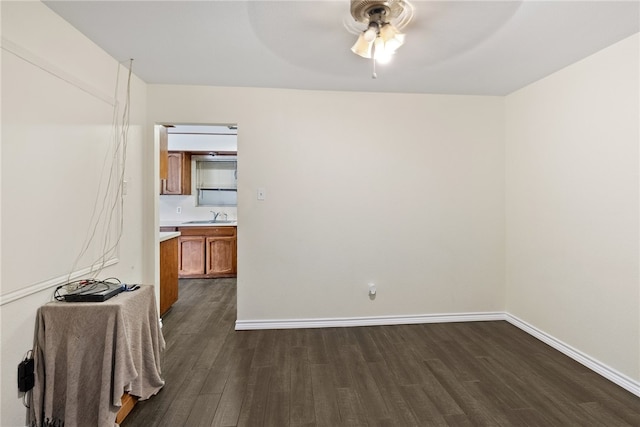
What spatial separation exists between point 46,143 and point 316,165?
6.42 feet

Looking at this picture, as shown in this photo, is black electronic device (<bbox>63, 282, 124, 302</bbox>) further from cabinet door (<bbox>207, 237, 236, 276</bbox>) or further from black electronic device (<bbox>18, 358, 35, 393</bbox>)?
cabinet door (<bbox>207, 237, 236, 276</bbox>)

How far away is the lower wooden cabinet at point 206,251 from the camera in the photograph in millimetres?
4660

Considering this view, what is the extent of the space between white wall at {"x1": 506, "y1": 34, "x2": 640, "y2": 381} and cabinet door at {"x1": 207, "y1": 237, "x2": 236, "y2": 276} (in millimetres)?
3886

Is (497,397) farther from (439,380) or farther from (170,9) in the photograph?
(170,9)

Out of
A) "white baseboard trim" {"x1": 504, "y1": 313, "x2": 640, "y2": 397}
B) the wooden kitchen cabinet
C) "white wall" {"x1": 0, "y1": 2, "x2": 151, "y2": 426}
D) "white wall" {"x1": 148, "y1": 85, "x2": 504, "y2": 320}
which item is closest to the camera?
"white wall" {"x1": 0, "y1": 2, "x2": 151, "y2": 426}

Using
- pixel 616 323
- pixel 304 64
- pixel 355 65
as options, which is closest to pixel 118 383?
pixel 304 64

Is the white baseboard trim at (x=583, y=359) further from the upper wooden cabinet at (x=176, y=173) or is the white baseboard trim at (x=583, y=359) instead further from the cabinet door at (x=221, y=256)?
the upper wooden cabinet at (x=176, y=173)

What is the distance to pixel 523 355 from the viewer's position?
92.7 inches

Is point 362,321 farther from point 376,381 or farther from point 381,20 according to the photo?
point 381,20

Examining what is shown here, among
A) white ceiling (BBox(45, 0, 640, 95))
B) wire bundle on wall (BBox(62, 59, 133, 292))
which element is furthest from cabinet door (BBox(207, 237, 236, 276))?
white ceiling (BBox(45, 0, 640, 95))

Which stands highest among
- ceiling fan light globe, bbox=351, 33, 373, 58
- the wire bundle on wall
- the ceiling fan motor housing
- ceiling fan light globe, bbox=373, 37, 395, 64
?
the ceiling fan motor housing

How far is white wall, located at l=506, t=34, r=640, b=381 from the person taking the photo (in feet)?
6.39

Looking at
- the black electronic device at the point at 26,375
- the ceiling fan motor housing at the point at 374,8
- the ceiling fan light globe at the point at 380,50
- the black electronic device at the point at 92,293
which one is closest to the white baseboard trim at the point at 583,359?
the ceiling fan light globe at the point at 380,50

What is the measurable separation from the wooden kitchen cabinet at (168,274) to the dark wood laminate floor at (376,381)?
360 mm
